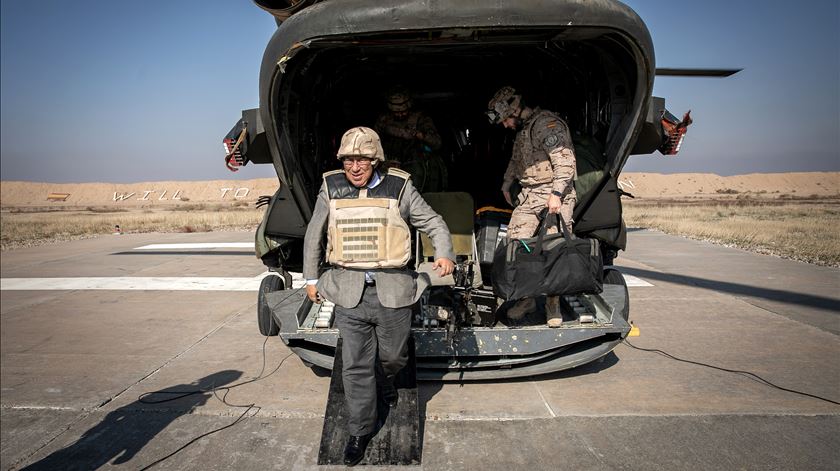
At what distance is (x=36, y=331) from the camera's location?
5.69m

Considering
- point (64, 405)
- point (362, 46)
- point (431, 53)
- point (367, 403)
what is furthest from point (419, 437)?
point (431, 53)

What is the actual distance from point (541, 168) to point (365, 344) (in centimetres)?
222

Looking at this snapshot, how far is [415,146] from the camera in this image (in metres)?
5.79

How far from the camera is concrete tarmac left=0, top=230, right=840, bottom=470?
9.70ft

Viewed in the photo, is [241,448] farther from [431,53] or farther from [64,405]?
[431,53]

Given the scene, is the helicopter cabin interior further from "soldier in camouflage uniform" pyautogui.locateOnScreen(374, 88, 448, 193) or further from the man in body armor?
the man in body armor

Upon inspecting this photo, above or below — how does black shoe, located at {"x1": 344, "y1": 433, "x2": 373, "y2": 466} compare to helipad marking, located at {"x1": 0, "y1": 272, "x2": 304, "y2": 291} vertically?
above

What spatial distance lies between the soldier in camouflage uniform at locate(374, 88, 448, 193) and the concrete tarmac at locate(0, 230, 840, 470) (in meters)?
2.26

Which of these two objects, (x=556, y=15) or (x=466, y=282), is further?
(x=466, y=282)

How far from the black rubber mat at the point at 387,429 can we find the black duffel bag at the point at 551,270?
3.13 feet

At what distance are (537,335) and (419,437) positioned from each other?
1.21 metres

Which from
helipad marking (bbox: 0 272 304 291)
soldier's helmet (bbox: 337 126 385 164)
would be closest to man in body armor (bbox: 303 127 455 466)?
soldier's helmet (bbox: 337 126 385 164)

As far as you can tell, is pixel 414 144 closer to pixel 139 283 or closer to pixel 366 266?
pixel 366 266

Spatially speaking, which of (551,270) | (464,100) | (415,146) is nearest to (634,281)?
(464,100)
